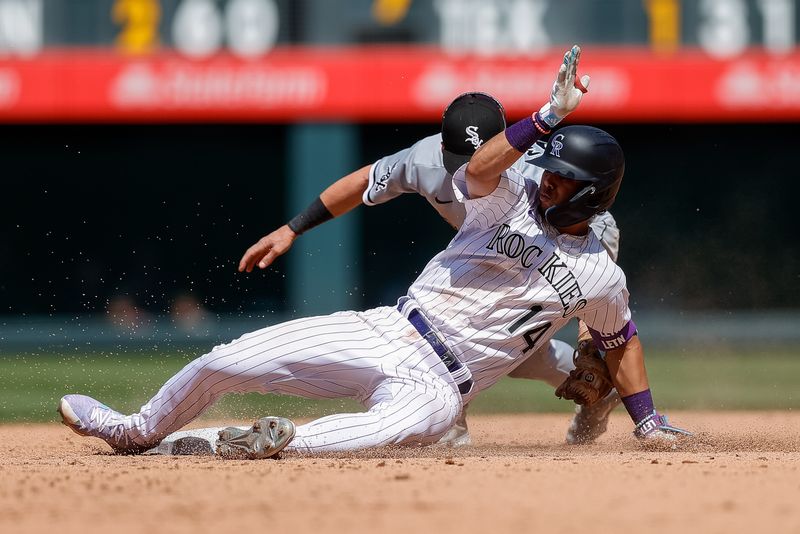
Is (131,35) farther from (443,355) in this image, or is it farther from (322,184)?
(443,355)

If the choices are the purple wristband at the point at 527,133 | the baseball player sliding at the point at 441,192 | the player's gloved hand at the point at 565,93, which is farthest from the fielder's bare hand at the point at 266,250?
the player's gloved hand at the point at 565,93

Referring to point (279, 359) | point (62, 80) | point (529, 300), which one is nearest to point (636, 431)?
point (529, 300)

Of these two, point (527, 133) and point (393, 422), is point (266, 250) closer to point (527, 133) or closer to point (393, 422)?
point (393, 422)

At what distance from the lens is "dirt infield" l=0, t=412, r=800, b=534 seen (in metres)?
2.93

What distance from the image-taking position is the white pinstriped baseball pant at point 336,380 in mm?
4055

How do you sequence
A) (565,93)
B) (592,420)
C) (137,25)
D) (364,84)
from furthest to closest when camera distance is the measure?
(364,84) < (137,25) < (592,420) < (565,93)

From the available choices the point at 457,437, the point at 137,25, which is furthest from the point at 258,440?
the point at 137,25

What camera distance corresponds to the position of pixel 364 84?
12727 millimetres

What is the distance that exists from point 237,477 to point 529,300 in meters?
1.20

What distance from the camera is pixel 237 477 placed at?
3.62m

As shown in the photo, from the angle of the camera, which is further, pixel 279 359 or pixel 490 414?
pixel 490 414

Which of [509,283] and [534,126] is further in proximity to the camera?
[509,283]

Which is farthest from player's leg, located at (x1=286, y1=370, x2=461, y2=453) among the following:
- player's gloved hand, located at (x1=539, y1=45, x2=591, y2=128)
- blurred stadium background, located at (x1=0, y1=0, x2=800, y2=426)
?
blurred stadium background, located at (x1=0, y1=0, x2=800, y2=426)

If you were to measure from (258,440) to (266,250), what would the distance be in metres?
0.90
